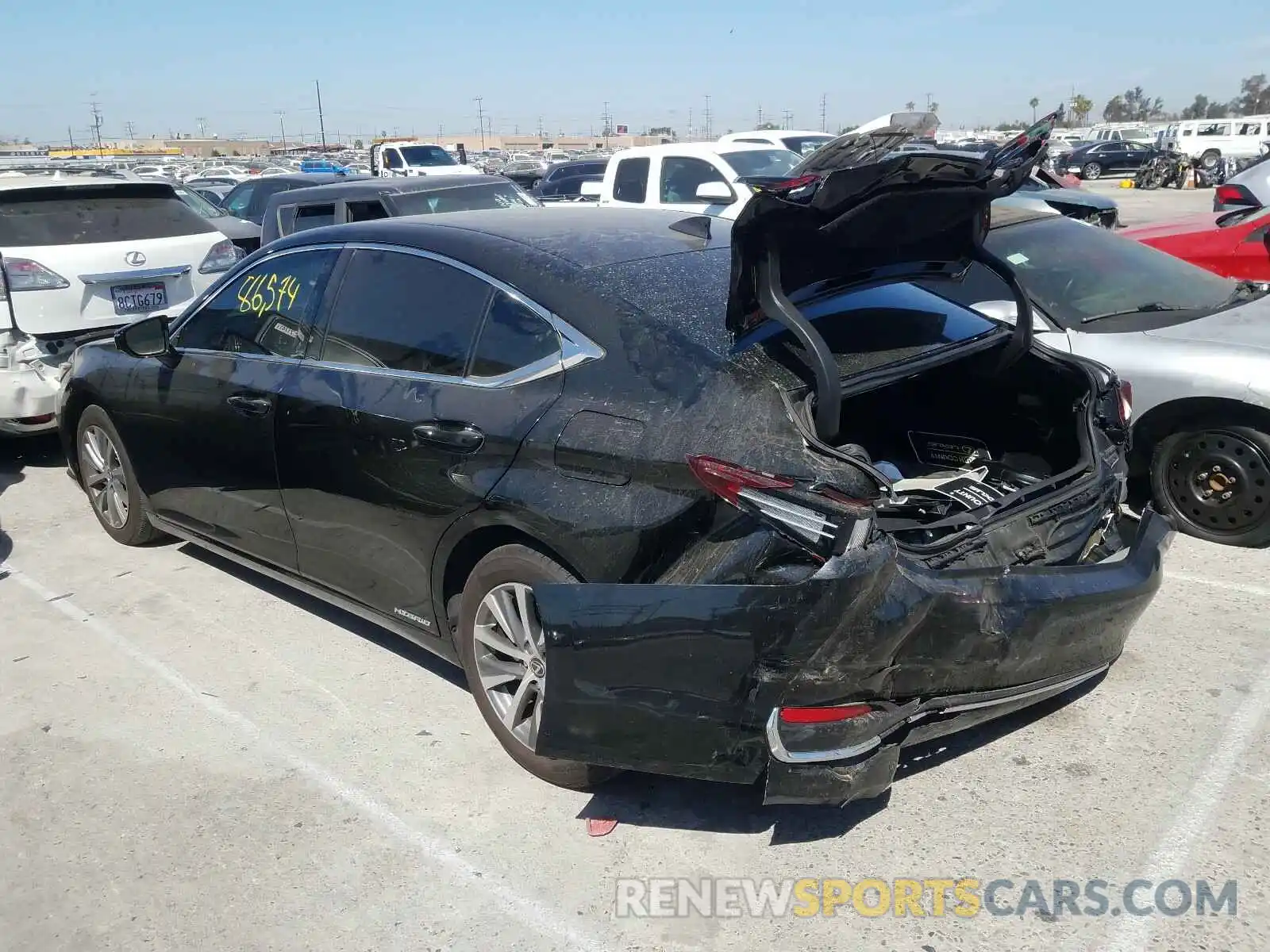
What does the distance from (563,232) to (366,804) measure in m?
2.08

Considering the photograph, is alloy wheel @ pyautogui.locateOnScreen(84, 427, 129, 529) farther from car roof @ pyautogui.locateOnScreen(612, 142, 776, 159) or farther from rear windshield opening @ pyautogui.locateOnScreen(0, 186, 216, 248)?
car roof @ pyautogui.locateOnScreen(612, 142, 776, 159)

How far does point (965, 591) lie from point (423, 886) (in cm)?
173

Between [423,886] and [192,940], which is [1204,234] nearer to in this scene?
[423,886]

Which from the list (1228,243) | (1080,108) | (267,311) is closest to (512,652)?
(267,311)

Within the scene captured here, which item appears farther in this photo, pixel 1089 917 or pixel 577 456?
pixel 577 456

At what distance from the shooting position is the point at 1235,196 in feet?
30.5

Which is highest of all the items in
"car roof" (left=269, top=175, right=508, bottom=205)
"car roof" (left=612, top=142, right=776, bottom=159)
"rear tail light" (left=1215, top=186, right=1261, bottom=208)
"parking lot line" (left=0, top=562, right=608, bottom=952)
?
"car roof" (left=612, top=142, right=776, bottom=159)

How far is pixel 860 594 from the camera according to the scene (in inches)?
105

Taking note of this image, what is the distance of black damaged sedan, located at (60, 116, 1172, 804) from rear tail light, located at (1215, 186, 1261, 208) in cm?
633

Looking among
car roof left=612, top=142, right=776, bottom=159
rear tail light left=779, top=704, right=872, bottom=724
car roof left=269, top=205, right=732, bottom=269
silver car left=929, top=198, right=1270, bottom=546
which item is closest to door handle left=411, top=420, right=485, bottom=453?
car roof left=269, top=205, right=732, bottom=269

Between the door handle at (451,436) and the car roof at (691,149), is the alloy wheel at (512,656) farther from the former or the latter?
the car roof at (691,149)

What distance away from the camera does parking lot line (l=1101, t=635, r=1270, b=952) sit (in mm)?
2711

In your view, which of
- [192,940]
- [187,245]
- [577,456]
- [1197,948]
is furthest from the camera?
[187,245]

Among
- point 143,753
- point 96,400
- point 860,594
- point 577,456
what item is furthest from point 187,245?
point 860,594
